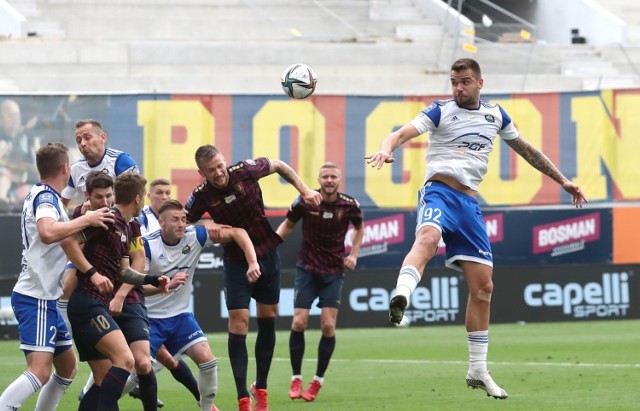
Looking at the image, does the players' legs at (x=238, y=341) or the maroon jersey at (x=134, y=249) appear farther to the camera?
the players' legs at (x=238, y=341)

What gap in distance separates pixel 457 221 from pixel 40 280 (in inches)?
125

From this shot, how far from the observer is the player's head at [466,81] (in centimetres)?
1016

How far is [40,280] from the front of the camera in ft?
31.7

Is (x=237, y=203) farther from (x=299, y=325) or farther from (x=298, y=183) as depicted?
(x=299, y=325)

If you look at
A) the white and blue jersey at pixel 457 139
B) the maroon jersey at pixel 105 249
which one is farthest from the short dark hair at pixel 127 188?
the white and blue jersey at pixel 457 139

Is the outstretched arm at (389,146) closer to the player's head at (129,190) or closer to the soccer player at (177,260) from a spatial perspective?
the player's head at (129,190)

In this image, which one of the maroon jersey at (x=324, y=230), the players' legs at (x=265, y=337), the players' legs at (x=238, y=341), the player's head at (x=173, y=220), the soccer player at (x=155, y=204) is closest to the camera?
the player's head at (x=173, y=220)

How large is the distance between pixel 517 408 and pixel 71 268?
3.99 m

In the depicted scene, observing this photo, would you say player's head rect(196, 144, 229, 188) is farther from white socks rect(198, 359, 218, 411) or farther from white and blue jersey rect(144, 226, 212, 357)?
white socks rect(198, 359, 218, 411)

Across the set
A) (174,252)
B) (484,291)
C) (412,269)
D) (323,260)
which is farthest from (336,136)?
(412,269)

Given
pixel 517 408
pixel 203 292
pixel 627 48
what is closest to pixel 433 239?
pixel 517 408

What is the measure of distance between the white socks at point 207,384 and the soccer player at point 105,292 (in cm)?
107

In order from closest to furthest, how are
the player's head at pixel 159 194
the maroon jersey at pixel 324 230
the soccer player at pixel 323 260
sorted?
the player's head at pixel 159 194 → the soccer player at pixel 323 260 → the maroon jersey at pixel 324 230

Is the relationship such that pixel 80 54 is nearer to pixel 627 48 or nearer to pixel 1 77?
pixel 1 77
